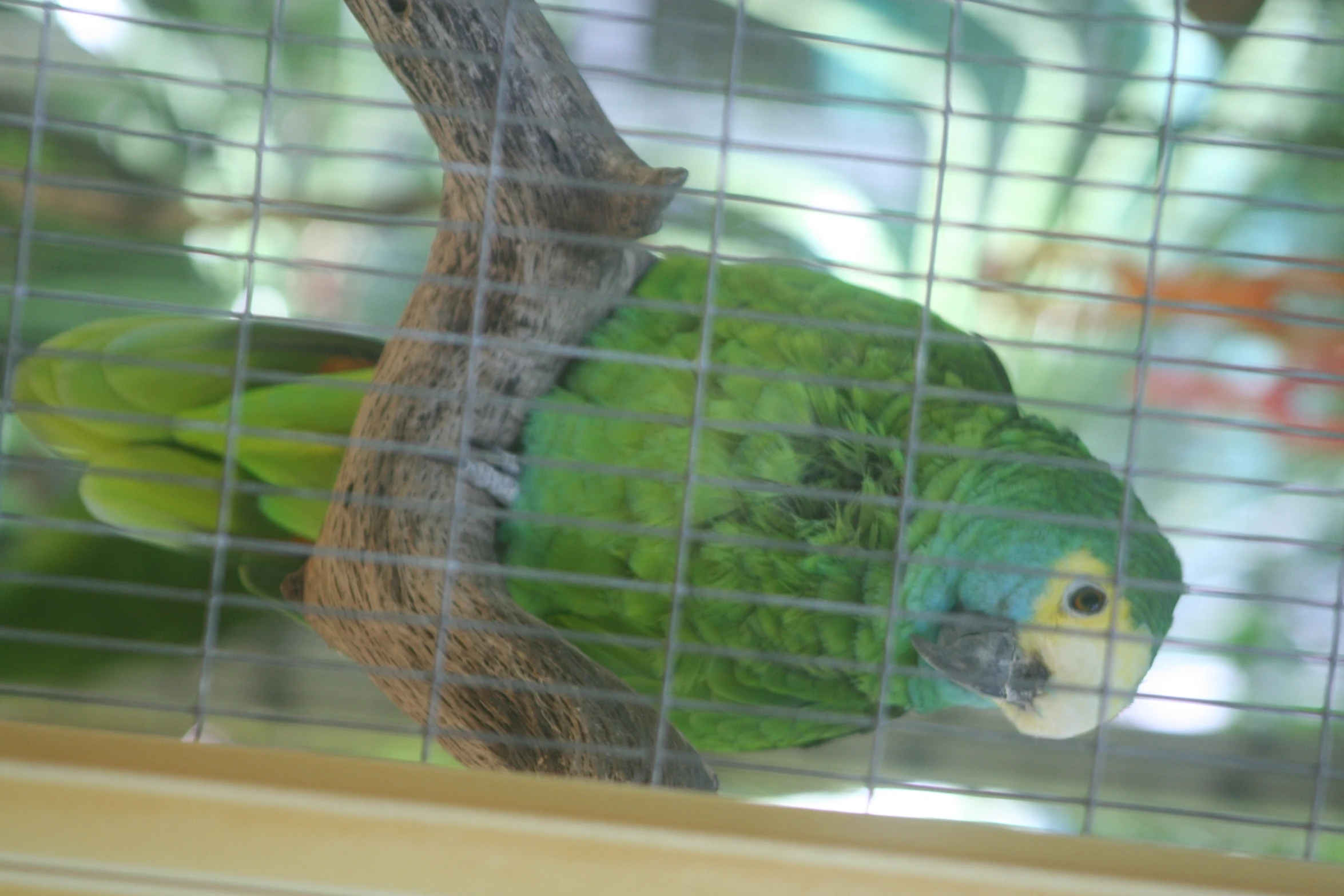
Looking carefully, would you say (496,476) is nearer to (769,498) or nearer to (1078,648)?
(769,498)

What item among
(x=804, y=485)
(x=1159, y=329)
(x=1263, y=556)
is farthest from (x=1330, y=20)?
(x=804, y=485)

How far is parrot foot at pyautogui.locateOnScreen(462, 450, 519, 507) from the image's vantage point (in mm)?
844

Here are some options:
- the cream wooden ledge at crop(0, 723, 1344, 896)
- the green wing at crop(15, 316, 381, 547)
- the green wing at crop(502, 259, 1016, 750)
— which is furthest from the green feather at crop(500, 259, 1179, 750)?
the cream wooden ledge at crop(0, 723, 1344, 896)

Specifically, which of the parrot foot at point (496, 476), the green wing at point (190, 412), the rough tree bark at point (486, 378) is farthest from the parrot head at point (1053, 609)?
the green wing at point (190, 412)

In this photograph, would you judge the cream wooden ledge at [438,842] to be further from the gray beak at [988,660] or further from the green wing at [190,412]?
the green wing at [190,412]

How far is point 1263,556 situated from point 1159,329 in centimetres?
33

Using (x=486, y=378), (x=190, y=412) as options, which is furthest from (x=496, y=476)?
(x=190, y=412)

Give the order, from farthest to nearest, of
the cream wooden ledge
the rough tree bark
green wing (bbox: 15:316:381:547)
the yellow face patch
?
green wing (bbox: 15:316:381:547)
the yellow face patch
the rough tree bark
the cream wooden ledge

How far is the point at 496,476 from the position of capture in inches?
34.2

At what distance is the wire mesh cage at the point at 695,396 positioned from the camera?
567 mm

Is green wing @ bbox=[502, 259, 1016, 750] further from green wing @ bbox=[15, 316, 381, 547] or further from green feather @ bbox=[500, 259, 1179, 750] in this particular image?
green wing @ bbox=[15, 316, 381, 547]

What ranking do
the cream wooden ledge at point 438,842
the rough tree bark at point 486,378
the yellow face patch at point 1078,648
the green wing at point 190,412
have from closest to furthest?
the cream wooden ledge at point 438,842, the rough tree bark at point 486,378, the yellow face patch at point 1078,648, the green wing at point 190,412

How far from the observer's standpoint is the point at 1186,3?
3.42 feet

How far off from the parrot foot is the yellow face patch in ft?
1.56
